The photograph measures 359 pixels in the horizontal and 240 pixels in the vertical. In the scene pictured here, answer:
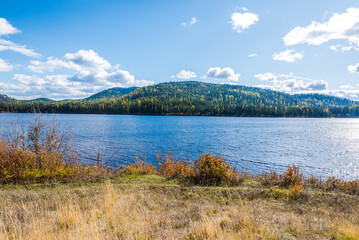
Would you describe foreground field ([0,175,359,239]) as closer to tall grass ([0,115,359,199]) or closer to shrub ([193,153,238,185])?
tall grass ([0,115,359,199])

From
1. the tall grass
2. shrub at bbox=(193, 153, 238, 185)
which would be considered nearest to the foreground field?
the tall grass

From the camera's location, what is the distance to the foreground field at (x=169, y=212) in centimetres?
560

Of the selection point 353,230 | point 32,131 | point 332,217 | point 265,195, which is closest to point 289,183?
point 265,195

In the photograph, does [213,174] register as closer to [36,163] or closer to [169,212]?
[169,212]

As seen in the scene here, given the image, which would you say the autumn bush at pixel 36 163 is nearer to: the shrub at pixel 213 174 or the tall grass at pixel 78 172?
the tall grass at pixel 78 172

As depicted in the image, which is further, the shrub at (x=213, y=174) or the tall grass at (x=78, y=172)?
the shrub at (x=213, y=174)

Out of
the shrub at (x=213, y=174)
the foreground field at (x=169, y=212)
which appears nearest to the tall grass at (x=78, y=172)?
the shrub at (x=213, y=174)

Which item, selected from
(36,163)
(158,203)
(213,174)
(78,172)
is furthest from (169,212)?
(36,163)

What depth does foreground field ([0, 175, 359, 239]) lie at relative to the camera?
5.60m

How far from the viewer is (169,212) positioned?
755cm

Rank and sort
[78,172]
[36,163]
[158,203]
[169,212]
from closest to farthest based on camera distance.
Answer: [169,212], [158,203], [36,163], [78,172]

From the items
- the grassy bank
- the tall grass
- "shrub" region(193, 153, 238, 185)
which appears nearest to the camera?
the grassy bank

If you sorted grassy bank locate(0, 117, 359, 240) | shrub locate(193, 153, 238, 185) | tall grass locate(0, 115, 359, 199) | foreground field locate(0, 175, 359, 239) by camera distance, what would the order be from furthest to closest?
shrub locate(193, 153, 238, 185) → tall grass locate(0, 115, 359, 199) → grassy bank locate(0, 117, 359, 240) → foreground field locate(0, 175, 359, 239)

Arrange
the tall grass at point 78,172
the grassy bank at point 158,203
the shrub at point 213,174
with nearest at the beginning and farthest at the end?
the grassy bank at point 158,203 < the tall grass at point 78,172 < the shrub at point 213,174
